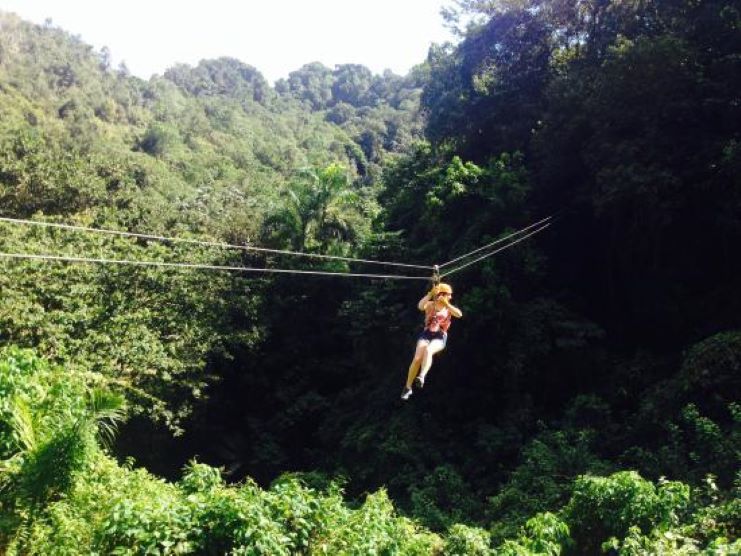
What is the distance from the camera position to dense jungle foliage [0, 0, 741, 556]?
6.77m

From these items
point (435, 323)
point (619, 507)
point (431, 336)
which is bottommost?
point (619, 507)

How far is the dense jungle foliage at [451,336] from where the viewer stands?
6766 mm

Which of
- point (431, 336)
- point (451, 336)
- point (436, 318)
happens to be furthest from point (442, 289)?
point (451, 336)

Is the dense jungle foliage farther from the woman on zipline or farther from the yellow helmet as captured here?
the yellow helmet

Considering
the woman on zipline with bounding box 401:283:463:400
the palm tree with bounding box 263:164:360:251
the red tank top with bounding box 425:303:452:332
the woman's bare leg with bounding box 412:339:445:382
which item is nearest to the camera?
the woman's bare leg with bounding box 412:339:445:382

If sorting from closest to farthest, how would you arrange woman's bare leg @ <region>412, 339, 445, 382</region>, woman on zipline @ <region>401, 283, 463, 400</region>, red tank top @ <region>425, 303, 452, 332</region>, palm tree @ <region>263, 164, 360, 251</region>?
woman's bare leg @ <region>412, 339, 445, 382</region>, woman on zipline @ <region>401, 283, 463, 400</region>, red tank top @ <region>425, 303, 452, 332</region>, palm tree @ <region>263, 164, 360, 251</region>

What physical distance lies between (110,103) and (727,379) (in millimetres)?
37599

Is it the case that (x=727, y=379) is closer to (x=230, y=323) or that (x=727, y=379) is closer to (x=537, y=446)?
(x=537, y=446)

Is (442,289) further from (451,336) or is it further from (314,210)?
(314,210)

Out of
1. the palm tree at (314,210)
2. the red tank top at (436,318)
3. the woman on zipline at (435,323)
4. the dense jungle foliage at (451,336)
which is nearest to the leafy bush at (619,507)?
the dense jungle foliage at (451,336)

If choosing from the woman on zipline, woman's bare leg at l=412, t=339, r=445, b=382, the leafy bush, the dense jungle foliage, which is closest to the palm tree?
the dense jungle foliage

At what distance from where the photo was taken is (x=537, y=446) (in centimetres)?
970

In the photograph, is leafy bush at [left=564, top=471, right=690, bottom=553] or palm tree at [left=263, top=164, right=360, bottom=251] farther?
palm tree at [left=263, top=164, right=360, bottom=251]

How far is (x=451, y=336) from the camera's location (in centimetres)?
1197
